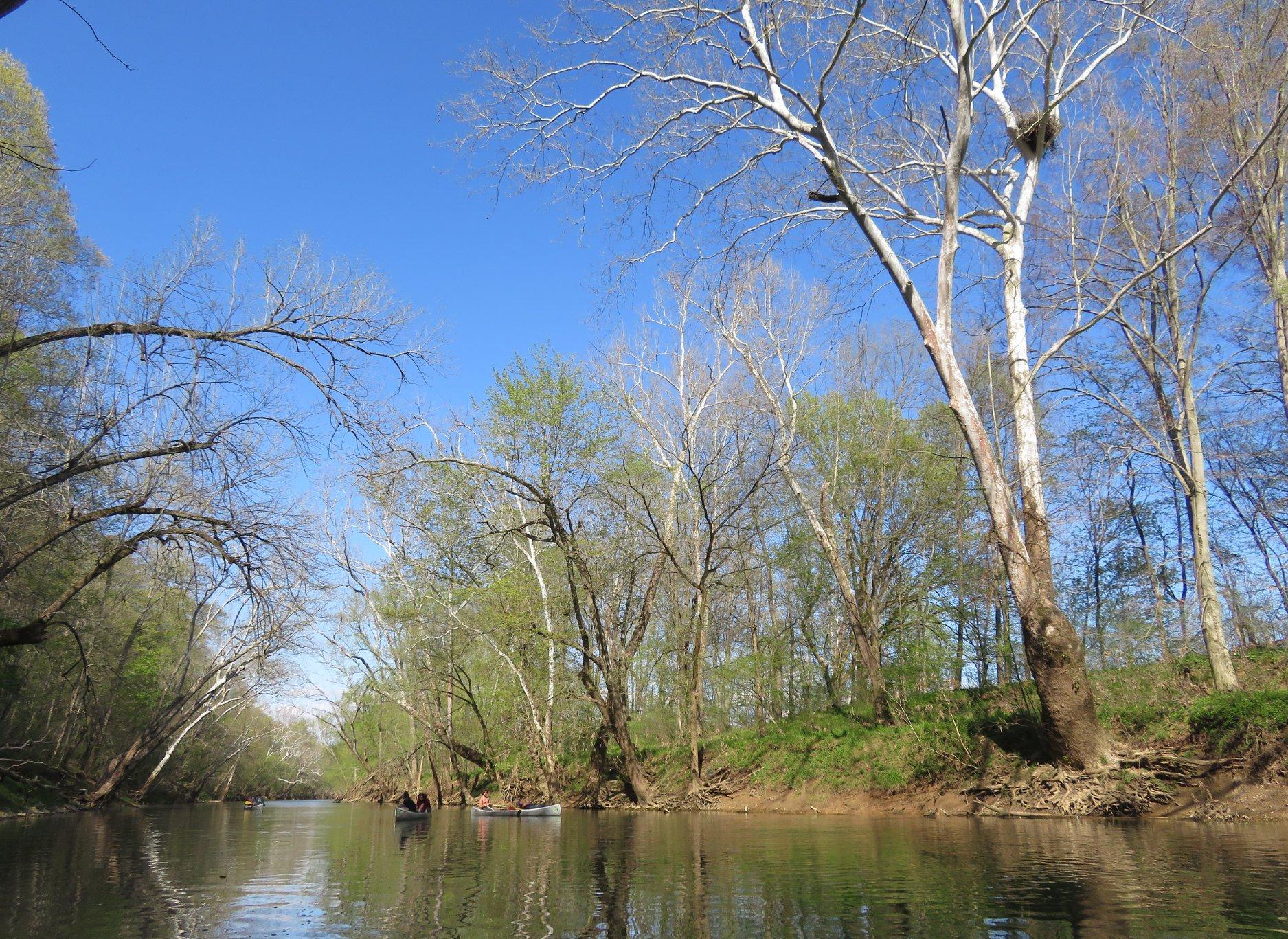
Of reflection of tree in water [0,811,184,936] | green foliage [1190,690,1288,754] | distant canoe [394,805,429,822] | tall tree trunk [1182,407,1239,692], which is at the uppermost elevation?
tall tree trunk [1182,407,1239,692]

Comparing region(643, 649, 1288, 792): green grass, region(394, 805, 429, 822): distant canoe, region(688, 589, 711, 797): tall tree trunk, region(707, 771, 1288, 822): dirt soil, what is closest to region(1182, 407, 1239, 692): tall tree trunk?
region(643, 649, 1288, 792): green grass

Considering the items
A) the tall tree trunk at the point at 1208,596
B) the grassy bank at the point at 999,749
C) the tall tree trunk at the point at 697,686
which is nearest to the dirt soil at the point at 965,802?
the grassy bank at the point at 999,749

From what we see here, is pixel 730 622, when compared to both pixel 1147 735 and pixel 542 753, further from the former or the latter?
pixel 1147 735

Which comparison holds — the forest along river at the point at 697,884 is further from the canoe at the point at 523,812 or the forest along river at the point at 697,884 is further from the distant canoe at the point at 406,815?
the distant canoe at the point at 406,815

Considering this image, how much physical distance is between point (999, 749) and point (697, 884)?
951 cm

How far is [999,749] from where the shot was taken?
44.4 ft

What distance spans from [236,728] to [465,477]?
33527 mm

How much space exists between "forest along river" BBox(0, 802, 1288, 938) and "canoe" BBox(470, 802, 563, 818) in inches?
303

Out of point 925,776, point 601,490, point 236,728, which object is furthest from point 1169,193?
point 236,728

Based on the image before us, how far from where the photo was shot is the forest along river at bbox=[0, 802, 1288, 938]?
4441 millimetres

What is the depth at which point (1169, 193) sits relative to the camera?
1483 cm

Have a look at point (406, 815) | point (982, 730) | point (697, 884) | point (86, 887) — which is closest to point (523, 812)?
point (406, 815)

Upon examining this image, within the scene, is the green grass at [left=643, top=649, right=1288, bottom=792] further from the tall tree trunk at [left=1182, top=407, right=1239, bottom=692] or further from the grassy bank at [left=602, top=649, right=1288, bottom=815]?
the tall tree trunk at [left=1182, top=407, right=1239, bottom=692]

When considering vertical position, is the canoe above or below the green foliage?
below
